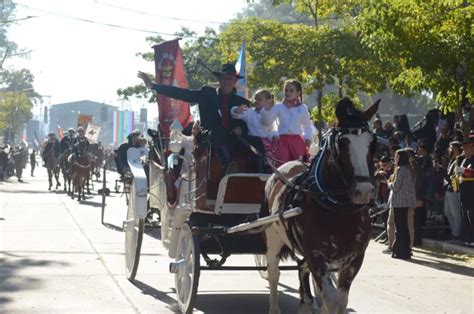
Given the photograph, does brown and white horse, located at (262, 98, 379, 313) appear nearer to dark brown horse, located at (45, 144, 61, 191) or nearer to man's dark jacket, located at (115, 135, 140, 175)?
man's dark jacket, located at (115, 135, 140, 175)

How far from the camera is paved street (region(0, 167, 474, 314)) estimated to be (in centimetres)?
1045

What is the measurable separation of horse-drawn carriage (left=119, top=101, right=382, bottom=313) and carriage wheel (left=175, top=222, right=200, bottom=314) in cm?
1

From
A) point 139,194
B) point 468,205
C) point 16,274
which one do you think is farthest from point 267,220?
point 468,205

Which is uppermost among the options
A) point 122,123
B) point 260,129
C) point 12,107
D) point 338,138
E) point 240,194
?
point 12,107

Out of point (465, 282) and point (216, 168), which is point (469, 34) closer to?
point (465, 282)

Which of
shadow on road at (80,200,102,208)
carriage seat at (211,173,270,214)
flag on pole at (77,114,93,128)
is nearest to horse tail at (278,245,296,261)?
carriage seat at (211,173,270,214)

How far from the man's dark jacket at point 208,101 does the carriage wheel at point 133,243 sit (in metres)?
1.87

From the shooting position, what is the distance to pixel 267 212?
9.43 meters

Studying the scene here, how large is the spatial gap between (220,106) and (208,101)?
5.7 inches

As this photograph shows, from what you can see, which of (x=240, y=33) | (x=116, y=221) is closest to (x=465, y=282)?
(x=116, y=221)

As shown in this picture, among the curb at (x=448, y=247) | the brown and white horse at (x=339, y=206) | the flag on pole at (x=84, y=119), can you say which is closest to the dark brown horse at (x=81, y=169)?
the curb at (x=448, y=247)

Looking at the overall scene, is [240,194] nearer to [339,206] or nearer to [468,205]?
[339,206]

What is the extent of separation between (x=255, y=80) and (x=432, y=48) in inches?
452

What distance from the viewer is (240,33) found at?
2923 centimetres
